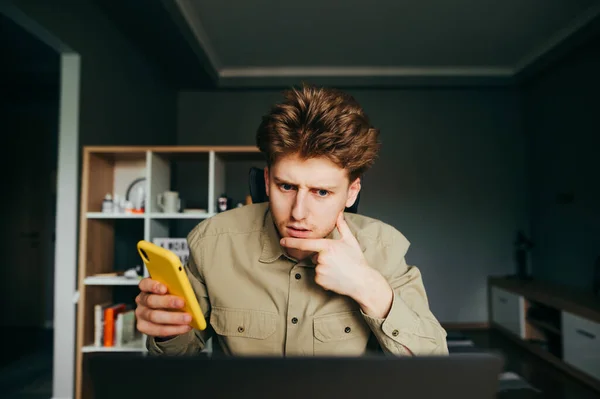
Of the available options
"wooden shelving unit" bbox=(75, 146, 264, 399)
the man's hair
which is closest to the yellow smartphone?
the man's hair

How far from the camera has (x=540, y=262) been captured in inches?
182

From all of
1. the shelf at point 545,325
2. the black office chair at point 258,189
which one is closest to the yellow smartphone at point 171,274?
the black office chair at point 258,189

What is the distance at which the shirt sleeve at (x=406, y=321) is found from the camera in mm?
923

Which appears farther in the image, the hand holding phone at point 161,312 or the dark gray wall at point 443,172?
the dark gray wall at point 443,172

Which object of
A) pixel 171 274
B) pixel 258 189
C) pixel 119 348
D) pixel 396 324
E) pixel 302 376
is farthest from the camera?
pixel 119 348

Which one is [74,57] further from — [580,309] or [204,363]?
[580,309]

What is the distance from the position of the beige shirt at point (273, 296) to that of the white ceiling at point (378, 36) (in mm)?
2650

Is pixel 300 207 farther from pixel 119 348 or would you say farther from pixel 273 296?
pixel 119 348

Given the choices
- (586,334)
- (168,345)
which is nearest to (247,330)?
(168,345)

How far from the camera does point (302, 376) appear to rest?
46 centimetres

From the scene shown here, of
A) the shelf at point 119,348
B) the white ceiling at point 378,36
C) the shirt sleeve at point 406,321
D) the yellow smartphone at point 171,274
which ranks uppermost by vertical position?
the white ceiling at point 378,36

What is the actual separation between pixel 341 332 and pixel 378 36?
3393 mm

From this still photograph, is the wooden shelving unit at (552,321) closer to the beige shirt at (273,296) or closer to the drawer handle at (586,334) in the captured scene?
the drawer handle at (586,334)

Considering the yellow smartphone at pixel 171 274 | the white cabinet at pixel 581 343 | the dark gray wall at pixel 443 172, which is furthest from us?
the dark gray wall at pixel 443 172
